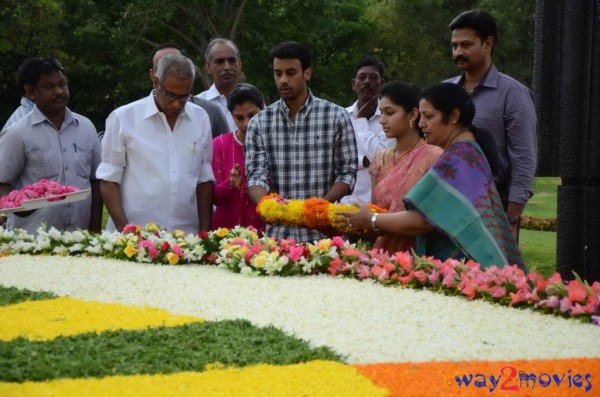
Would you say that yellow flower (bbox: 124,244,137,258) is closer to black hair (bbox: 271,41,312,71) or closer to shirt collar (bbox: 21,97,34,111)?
black hair (bbox: 271,41,312,71)

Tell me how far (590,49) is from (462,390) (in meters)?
2.60

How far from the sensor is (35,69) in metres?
6.72

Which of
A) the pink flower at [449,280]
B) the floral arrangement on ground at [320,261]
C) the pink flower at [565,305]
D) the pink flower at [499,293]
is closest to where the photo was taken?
the pink flower at [565,305]

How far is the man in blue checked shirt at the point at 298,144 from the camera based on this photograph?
605 cm

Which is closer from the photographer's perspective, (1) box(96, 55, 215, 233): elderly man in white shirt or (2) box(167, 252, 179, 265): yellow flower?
(2) box(167, 252, 179, 265): yellow flower

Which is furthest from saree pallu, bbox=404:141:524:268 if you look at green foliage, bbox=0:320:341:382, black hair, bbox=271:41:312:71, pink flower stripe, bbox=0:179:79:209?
pink flower stripe, bbox=0:179:79:209

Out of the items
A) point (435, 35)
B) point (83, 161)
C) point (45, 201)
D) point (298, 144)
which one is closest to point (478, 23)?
point (298, 144)

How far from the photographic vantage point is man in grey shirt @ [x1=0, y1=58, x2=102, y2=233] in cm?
655

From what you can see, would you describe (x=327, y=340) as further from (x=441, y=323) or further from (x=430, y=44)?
(x=430, y=44)

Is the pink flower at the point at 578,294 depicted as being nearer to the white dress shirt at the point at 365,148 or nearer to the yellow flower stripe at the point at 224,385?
the yellow flower stripe at the point at 224,385

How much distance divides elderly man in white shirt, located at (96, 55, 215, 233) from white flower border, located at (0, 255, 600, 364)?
0.58 m

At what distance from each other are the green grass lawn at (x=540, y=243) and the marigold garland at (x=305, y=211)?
1154 millimetres

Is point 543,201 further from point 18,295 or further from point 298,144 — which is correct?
point 18,295

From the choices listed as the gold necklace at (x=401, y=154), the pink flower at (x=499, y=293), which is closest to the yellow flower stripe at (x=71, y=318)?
the pink flower at (x=499, y=293)
